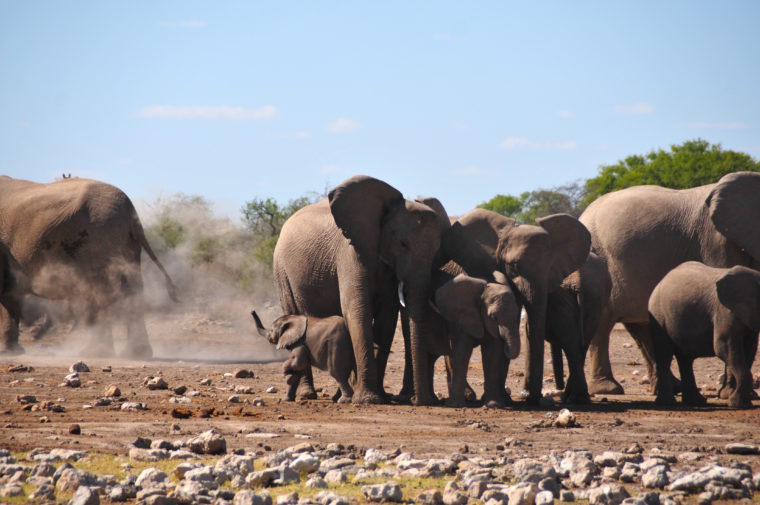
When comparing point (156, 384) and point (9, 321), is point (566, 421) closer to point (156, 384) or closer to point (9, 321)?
point (156, 384)

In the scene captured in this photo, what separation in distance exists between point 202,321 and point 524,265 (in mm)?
17102

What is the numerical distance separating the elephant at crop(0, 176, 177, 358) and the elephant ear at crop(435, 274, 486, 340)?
26.8 ft

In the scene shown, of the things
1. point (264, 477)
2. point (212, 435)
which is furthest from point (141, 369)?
point (264, 477)

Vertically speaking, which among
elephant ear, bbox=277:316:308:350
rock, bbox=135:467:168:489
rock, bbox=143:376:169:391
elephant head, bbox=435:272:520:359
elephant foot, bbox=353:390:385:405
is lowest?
rock, bbox=135:467:168:489

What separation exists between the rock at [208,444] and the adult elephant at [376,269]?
426 centimetres

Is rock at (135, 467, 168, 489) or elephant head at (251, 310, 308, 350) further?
elephant head at (251, 310, 308, 350)

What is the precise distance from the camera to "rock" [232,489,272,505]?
7.06 m

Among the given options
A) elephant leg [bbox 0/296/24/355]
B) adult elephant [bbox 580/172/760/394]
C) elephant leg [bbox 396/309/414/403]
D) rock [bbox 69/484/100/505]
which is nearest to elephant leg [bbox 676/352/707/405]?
adult elephant [bbox 580/172/760/394]

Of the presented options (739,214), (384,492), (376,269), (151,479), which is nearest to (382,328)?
(376,269)

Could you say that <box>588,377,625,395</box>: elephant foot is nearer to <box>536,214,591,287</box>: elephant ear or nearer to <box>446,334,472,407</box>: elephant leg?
<box>536,214,591,287</box>: elephant ear

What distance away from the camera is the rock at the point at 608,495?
24.0 feet

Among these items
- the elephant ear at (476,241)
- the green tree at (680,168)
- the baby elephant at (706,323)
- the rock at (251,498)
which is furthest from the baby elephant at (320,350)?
the green tree at (680,168)

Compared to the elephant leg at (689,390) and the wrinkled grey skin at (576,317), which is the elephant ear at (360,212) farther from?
the elephant leg at (689,390)

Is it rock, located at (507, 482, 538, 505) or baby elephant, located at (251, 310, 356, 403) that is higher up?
baby elephant, located at (251, 310, 356, 403)
